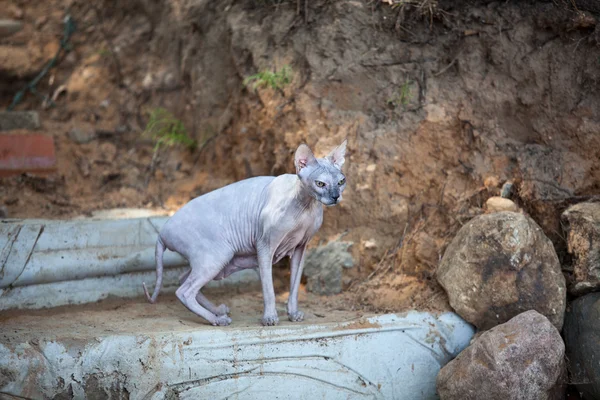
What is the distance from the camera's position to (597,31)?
4930 mm

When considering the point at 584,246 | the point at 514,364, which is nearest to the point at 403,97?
the point at 584,246

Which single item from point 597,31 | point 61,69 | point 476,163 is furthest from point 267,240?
point 61,69

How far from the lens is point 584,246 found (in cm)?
446

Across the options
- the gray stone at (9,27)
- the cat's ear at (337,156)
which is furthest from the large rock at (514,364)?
the gray stone at (9,27)

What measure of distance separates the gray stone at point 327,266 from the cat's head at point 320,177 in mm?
1374

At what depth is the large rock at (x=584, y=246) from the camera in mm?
4391

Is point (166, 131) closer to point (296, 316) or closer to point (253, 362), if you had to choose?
point (296, 316)

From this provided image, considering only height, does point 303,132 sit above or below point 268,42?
below

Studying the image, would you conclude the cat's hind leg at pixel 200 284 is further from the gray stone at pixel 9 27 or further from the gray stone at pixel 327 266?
the gray stone at pixel 9 27

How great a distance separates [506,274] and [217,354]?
6.87ft

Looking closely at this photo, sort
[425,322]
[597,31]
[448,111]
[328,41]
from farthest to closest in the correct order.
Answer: [328,41], [448,111], [597,31], [425,322]

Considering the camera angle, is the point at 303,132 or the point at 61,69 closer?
the point at 303,132

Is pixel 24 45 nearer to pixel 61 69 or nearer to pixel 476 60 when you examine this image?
pixel 61 69

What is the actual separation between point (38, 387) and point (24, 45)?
205 inches
